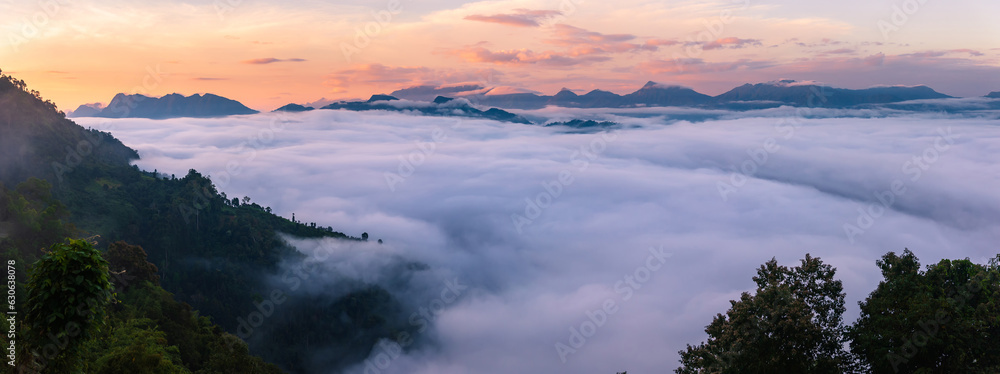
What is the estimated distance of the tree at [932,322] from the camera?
27562 millimetres

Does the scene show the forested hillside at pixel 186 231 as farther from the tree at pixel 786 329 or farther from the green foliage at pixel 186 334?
the tree at pixel 786 329

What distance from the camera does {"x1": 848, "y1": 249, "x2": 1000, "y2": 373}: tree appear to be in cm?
2756

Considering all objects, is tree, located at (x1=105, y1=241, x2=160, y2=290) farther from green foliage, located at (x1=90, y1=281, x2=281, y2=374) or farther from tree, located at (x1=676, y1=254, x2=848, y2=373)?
tree, located at (x1=676, y1=254, x2=848, y2=373)

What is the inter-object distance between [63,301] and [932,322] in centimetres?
3969

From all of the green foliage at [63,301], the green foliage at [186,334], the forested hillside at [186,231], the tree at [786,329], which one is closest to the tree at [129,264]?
the green foliage at [186,334]

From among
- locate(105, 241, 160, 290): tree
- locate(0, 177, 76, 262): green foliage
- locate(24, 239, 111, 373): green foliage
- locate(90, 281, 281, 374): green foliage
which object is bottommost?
locate(90, 281, 281, 374): green foliage

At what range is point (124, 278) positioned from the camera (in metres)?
62.9

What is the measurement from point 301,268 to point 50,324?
464 ft

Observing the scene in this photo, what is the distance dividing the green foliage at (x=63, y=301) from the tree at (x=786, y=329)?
29.9 meters

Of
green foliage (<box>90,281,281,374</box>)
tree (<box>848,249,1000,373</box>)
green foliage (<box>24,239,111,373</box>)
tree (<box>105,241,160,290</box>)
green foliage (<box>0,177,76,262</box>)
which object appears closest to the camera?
green foliage (<box>24,239,111,373</box>)

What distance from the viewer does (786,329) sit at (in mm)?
27672

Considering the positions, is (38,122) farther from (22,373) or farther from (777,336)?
(777,336)

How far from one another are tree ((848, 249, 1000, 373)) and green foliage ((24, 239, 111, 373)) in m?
37.8

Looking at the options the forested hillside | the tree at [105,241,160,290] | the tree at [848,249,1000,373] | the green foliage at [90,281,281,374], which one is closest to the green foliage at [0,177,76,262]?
the tree at [105,241,160,290]
